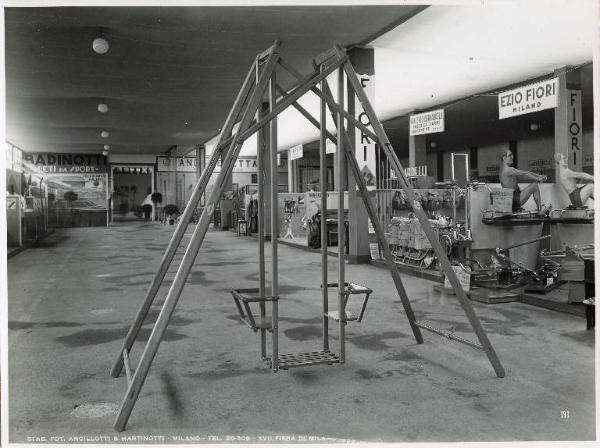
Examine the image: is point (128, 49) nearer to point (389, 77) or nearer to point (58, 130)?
point (389, 77)

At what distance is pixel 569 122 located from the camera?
10.2 m

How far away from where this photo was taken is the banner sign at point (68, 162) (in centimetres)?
2555

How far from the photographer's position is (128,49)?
8.89 m

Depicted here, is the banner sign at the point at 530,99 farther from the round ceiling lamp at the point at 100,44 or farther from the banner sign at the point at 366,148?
the round ceiling lamp at the point at 100,44

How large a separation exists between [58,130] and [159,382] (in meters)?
17.1

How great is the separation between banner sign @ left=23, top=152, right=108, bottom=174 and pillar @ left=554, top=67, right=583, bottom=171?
2221 centimetres

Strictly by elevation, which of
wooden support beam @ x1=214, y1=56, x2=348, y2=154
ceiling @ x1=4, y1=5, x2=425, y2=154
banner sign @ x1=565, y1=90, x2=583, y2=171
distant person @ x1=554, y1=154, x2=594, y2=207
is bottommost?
distant person @ x1=554, y1=154, x2=594, y2=207

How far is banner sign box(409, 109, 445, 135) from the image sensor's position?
385 inches

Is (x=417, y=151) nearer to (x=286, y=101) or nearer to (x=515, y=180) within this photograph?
(x=515, y=180)

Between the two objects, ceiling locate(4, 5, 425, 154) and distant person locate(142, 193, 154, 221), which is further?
distant person locate(142, 193, 154, 221)

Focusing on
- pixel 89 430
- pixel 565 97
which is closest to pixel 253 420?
pixel 89 430

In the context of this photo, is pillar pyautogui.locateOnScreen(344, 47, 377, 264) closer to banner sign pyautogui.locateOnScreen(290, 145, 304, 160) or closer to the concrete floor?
the concrete floor

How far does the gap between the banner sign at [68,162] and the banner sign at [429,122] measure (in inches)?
794

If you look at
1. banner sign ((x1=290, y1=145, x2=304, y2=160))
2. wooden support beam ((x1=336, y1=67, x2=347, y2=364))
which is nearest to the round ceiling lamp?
wooden support beam ((x1=336, y1=67, x2=347, y2=364))
